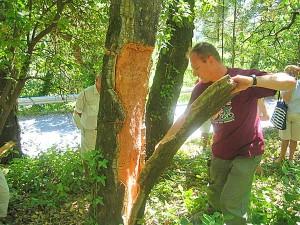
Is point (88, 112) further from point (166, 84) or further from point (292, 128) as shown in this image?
point (292, 128)

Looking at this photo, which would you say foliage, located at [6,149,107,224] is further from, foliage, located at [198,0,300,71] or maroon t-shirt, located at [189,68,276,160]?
foliage, located at [198,0,300,71]

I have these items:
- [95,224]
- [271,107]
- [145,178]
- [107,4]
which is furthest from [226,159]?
[271,107]

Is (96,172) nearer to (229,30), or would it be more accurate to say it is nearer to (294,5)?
(294,5)

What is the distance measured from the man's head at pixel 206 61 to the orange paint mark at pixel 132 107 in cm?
39

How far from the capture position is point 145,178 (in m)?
3.62


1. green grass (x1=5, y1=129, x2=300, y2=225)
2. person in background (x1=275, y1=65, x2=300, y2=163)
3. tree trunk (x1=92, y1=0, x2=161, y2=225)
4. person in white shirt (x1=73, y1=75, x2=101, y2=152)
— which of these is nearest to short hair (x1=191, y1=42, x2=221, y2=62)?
tree trunk (x1=92, y1=0, x2=161, y2=225)

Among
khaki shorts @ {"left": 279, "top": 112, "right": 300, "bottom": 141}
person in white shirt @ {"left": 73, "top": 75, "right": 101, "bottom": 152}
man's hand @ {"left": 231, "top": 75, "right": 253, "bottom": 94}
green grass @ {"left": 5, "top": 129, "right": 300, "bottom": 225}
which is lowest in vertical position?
green grass @ {"left": 5, "top": 129, "right": 300, "bottom": 225}

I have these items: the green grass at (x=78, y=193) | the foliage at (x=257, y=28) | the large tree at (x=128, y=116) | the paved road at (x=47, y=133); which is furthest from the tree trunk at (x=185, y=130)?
the paved road at (x=47, y=133)

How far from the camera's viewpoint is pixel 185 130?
327 cm

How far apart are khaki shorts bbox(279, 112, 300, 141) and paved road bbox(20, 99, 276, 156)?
3.27 meters

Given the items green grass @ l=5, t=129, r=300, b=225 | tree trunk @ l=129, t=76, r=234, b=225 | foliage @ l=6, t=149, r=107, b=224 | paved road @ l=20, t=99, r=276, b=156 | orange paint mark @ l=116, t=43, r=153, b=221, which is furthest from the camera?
paved road @ l=20, t=99, r=276, b=156

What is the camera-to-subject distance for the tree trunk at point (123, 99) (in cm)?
329

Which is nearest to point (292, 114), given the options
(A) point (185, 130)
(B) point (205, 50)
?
(B) point (205, 50)

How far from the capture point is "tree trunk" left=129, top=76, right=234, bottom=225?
3029 millimetres
